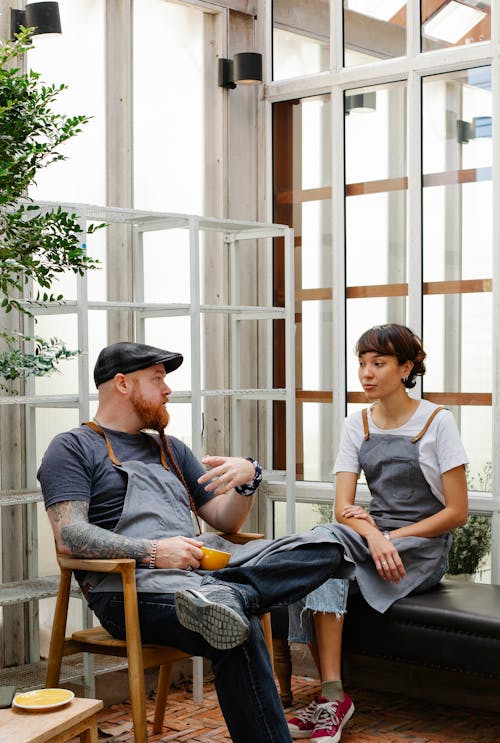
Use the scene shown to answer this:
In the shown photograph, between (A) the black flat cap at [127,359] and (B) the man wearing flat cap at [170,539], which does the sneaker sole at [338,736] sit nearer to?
(B) the man wearing flat cap at [170,539]

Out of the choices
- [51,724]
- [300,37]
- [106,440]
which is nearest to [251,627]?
[51,724]

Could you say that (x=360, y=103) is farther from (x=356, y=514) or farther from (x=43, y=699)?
(x=43, y=699)

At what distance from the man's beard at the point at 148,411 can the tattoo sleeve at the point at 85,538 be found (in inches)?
15.5

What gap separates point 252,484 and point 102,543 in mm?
573

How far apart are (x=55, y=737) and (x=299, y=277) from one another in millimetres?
2879

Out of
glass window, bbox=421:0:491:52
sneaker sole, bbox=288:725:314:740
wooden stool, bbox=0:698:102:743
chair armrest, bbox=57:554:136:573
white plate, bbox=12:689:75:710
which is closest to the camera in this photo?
wooden stool, bbox=0:698:102:743

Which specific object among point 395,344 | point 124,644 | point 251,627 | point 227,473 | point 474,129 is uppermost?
point 474,129

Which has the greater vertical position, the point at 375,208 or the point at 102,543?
the point at 375,208

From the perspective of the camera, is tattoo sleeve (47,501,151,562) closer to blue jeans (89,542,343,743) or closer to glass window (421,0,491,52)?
blue jeans (89,542,343,743)

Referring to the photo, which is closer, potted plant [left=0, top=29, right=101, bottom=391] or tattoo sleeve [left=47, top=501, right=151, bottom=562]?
potted plant [left=0, top=29, right=101, bottom=391]

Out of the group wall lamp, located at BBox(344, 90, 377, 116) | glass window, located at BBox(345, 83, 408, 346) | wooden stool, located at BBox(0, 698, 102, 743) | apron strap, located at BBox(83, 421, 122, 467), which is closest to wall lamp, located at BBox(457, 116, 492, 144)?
glass window, located at BBox(345, 83, 408, 346)

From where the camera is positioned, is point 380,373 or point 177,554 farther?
point 380,373

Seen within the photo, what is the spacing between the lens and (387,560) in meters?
3.86

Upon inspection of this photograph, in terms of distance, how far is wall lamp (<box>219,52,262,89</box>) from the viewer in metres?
4.91
